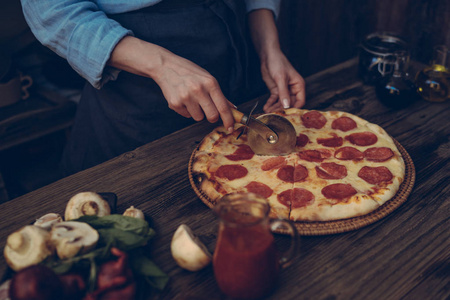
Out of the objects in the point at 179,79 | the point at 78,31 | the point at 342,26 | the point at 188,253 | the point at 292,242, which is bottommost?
the point at 342,26

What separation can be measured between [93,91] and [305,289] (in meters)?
1.88

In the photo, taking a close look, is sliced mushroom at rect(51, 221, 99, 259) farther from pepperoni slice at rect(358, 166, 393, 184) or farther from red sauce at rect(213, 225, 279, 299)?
pepperoni slice at rect(358, 166, 393, 184)

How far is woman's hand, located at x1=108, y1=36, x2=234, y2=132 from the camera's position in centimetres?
184

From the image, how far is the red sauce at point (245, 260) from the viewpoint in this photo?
1156 mm

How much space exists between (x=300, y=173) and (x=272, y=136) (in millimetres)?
249

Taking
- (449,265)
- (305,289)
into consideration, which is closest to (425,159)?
(449,265)

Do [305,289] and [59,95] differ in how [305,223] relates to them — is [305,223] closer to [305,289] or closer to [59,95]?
[305,289]

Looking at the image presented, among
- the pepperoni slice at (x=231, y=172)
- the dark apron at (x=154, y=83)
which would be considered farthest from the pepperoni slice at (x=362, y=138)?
the dark apron at (x=154, y=83)

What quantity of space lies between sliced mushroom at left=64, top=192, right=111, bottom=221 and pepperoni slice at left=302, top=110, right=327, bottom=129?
129cm

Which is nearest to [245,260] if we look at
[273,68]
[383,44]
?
[273,68]

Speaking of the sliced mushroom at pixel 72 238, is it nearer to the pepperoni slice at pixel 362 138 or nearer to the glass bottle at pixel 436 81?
the pepperoni slice at pixel 362 138

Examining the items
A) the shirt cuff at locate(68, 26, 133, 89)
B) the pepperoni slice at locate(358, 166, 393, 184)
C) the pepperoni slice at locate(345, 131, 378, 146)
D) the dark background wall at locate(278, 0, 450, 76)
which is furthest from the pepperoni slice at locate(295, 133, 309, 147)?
the dark background wall at locate(278, 0, 450, 76)

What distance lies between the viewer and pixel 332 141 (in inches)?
84.2

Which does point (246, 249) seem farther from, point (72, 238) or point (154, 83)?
point (154, 83)
